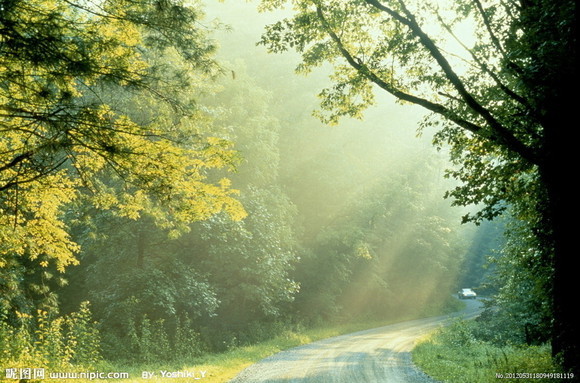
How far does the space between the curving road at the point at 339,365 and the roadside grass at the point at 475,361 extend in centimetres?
64

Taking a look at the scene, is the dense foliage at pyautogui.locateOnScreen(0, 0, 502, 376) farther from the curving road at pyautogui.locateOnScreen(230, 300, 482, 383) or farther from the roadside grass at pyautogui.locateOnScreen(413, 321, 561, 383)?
the roadside grass at pyautogui.locateOnScreen(413, 321, 561, 383)

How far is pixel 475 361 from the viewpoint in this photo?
507 inches

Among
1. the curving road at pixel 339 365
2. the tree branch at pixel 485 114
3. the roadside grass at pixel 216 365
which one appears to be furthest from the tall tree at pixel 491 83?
the roadside grass at pixel 216 365

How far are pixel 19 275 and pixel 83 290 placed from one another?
7151 millimetres

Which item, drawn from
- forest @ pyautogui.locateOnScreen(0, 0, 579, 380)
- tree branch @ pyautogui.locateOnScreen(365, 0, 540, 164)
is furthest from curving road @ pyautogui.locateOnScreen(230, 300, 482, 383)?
tree branch @ pyautogui.locateOnScreen(365, 0, 540, 164)

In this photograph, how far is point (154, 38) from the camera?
6637mm

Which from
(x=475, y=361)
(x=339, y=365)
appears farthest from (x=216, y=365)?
(x=475, y=361)

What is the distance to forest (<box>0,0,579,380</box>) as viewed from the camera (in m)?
5.91

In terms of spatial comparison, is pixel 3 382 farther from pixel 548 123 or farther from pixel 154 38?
pixel 548 123

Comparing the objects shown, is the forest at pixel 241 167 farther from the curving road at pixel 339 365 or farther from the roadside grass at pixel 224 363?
the curving road at pixel 339 365

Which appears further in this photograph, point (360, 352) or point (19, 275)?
point (360, 352)

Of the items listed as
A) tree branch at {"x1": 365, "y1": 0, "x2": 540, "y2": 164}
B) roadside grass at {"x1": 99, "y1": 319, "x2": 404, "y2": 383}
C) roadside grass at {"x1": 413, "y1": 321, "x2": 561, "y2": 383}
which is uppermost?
tree branch at {"x1": 365, "y1": 0, "x2": 540, "y2": 164}

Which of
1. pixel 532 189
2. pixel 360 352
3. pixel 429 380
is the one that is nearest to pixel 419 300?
pixel 360 352

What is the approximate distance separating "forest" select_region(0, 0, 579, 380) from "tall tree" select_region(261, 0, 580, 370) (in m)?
0.05
